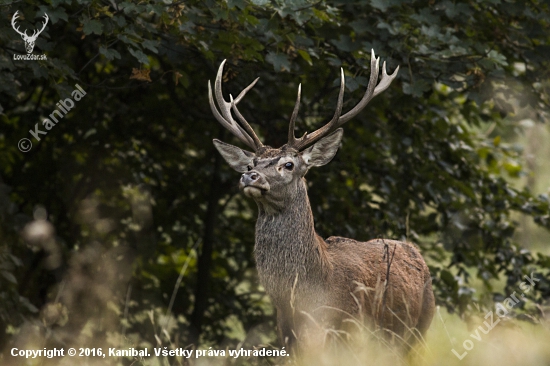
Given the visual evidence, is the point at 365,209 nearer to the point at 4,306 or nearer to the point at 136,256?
the point at 136,256

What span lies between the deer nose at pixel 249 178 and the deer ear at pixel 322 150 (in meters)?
0.55

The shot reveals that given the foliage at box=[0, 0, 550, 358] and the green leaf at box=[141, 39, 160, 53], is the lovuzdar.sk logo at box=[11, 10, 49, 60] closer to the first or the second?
the foliage at box=[0, 0, 550, 358]

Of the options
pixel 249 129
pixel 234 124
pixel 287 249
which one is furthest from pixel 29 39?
pixel 287 249

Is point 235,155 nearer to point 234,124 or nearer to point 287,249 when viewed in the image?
point 234,124

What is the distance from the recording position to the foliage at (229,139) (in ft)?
19.3

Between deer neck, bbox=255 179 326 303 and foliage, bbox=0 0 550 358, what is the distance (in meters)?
1.03

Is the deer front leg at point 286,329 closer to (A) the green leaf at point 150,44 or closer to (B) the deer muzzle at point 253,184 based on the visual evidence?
(B) the deer muzzle at point 253,184

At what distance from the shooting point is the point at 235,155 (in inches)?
217

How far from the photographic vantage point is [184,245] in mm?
8484

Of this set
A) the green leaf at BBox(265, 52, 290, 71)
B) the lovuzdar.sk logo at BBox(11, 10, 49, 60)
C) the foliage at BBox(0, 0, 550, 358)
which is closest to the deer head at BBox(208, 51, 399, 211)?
the green leaf at BBox(265, 52, 290, 71)

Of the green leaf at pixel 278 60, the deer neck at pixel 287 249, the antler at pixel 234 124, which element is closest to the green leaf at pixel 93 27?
the antler at pixel 234 124

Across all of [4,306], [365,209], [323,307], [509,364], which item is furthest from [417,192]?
[509,364]

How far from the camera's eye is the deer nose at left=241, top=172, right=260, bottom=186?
4.70 metres

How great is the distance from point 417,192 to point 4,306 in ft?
12.7
